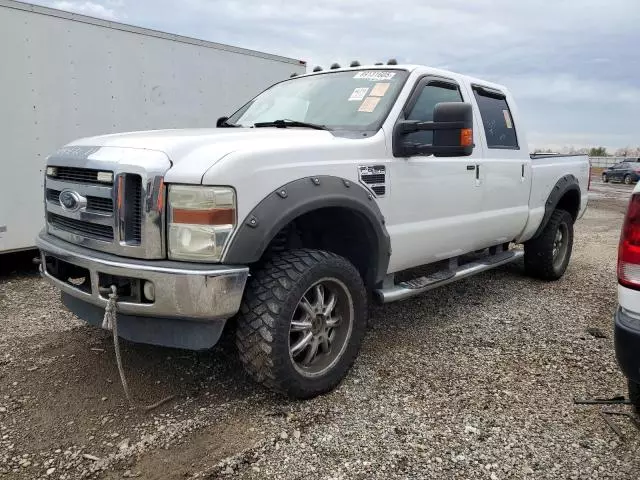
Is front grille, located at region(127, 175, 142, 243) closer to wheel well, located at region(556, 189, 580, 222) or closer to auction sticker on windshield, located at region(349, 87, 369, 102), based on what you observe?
auction sticker on windshield, located at region(349, 87, 369, 102)

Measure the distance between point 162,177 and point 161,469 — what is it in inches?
53.1

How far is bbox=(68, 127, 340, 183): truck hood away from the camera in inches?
100

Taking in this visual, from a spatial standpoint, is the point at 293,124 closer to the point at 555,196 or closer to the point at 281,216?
the point at 281,216

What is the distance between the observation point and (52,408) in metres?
2.89

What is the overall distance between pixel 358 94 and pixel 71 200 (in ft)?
6.62

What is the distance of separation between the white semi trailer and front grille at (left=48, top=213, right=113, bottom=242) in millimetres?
2525

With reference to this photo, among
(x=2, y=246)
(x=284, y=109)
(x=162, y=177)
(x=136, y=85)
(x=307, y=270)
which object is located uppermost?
(x=136, y=85)

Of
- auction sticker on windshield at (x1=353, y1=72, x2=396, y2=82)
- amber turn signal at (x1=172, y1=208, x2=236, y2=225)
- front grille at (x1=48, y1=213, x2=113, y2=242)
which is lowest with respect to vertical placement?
front grille at (x1=48, y1=213, x2=113, y2=242)

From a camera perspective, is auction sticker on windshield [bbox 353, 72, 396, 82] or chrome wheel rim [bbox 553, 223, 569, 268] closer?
auction sticker on windshield [bbox 353, 72, 396, 82]

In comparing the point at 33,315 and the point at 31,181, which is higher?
the point at 31,181

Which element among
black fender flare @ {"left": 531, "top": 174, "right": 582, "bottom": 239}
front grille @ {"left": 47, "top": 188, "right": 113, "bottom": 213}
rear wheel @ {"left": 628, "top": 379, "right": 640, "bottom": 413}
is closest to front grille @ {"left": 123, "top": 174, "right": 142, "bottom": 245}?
front grille @ {"left": 47, "top": 188, "right": 113, "bottom": 213}

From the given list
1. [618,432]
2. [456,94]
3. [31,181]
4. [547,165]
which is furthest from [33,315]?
[547,165]

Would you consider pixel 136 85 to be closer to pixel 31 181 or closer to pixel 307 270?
pixel 31 181

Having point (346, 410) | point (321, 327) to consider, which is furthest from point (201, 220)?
point (346, 410)
